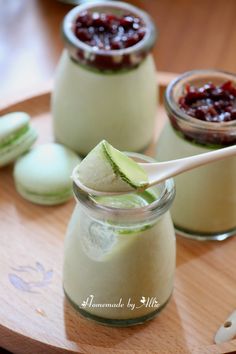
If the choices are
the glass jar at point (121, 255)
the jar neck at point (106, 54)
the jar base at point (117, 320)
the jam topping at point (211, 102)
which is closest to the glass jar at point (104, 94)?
the jar neck at point (106, 54)

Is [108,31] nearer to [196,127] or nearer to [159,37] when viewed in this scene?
[196,127]

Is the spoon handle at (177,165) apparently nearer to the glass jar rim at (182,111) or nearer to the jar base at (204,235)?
the glass jar rim at (182,111)

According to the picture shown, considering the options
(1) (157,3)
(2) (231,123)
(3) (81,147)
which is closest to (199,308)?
(2) (231,123)

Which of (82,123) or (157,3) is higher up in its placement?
(82,123)

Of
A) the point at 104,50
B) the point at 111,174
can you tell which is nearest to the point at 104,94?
the point at 104,50

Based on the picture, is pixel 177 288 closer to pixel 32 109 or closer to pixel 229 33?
pixel 32 109

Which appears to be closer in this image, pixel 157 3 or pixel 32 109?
pixel 32 109
